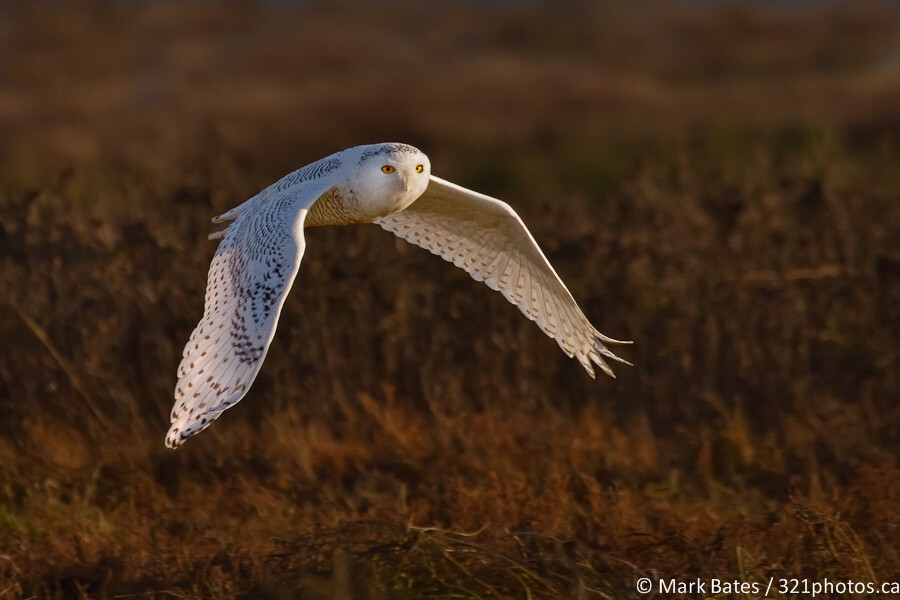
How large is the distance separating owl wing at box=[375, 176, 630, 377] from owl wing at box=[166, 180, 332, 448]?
3.03ft

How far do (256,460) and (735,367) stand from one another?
2422mm

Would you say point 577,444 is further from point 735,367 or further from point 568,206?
point 568,206

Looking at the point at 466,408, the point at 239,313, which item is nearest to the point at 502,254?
the point at 466,408

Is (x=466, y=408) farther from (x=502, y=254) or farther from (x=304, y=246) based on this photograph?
(x=304, y=246)

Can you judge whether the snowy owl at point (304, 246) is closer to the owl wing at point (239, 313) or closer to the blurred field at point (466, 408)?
the owl wing at point (239, 313)

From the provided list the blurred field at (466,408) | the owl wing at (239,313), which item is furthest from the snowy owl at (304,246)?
the blurred field at (466,408)

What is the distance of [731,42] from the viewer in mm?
24094

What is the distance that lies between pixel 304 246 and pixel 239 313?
0.93ft

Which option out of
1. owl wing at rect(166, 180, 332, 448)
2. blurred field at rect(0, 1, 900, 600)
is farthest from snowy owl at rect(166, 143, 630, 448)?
blurred field at rect(0, 1, 900, 600)

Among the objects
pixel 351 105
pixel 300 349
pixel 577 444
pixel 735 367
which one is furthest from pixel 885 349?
pixel 351 105

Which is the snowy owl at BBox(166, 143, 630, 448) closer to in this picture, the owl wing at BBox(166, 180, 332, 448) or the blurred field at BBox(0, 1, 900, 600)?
the owl wing at BBox(166, 180, 332, 448)

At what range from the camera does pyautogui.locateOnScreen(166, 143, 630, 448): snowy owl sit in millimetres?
3980

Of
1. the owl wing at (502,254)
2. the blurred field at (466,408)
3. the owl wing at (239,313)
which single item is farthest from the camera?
the owl wing at (502,254)

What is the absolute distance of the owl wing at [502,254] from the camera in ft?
17.3
